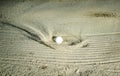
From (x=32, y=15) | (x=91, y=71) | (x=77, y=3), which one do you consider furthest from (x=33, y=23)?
(x=91, y=71)

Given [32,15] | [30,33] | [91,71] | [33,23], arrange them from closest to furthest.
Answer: [91,71] → [30,33] → [33,23] → [32,15]

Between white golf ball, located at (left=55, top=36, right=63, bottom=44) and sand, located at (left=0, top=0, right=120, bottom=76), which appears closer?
sand, located at (left=0, top=0, right=120, bottom=76)

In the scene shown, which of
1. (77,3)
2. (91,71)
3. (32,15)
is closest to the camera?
(91,71)

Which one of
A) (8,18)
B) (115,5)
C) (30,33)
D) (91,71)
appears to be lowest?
(91,71)

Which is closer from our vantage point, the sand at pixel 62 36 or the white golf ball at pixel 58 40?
the sand at pixel 62 36

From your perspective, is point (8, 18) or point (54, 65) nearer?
point (54, 65)

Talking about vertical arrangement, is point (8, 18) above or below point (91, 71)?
above

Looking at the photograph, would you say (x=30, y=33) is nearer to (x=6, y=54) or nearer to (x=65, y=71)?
(x=6, y=54)

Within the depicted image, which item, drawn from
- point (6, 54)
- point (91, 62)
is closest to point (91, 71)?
point (91, 62)
